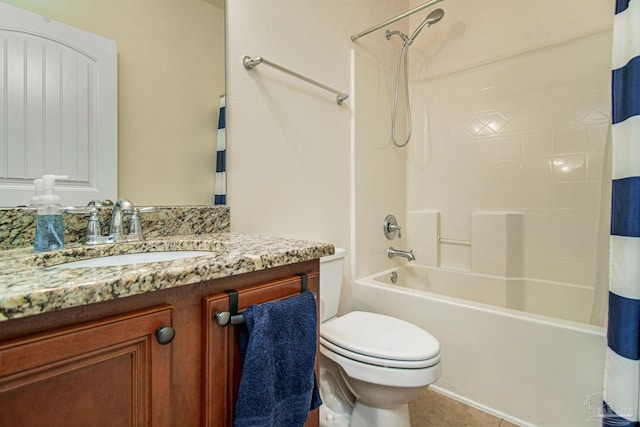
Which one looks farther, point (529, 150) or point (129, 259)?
point (529, 150)

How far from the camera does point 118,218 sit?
845mm

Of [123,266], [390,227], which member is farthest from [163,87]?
[390,227]

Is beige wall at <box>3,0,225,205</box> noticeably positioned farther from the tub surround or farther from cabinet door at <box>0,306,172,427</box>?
cabinet door at <box>0,306,172,427</box>

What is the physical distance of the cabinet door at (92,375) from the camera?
0.38 meters

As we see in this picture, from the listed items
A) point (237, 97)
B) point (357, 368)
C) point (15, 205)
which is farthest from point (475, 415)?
point (15, 205)

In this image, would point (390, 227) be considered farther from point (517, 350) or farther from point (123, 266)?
point (123, 266)

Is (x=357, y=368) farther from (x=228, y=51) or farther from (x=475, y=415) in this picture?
(x=228, y=51)

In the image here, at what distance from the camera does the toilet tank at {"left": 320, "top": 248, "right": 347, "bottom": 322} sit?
1346mm

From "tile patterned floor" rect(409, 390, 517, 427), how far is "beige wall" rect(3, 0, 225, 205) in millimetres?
1364

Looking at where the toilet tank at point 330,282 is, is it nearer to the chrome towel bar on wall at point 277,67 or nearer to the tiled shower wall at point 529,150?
the chrome towel bar on wall at point 277,67

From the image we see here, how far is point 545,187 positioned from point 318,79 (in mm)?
1529

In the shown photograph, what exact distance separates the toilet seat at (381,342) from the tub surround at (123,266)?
0.46m

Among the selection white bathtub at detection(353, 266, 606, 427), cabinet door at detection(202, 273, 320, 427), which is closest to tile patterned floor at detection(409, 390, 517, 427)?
white bathtub at detection(353, 266, 606, 427)

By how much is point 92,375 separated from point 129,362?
5 centimetres
